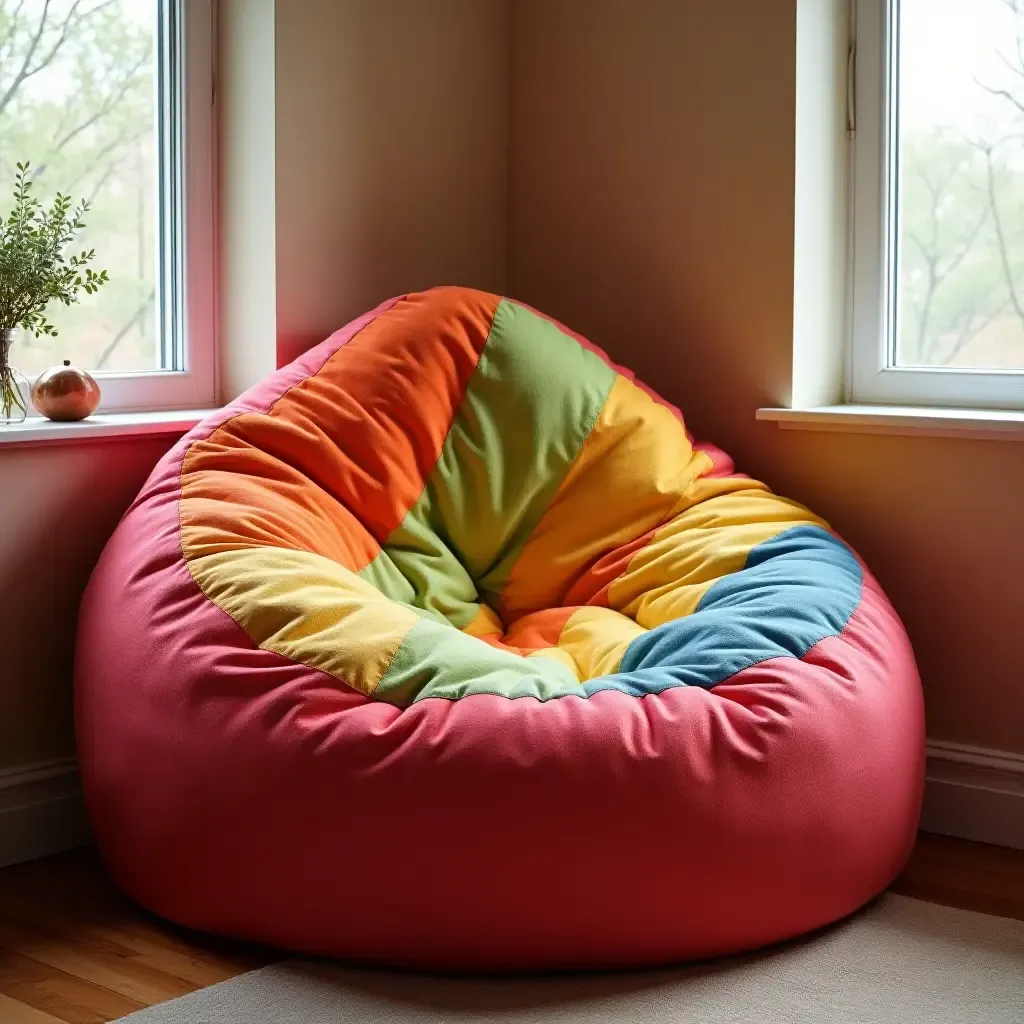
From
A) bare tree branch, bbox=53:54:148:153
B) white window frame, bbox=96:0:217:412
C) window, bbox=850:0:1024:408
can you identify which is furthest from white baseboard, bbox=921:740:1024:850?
bare tree branch, bbox=53:54:148:153

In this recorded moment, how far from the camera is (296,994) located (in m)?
1.76

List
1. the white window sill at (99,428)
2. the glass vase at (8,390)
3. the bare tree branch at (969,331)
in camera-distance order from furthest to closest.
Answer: the bare tree branch at (969,331) < the glass vase at (8,390) < the white window sill at (99,428)

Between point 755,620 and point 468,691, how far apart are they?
0.47 m

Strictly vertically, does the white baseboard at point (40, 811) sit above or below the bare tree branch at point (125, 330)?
below

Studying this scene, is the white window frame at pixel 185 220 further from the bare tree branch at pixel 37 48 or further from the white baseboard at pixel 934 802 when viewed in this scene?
the white baseboard at pixel 934 802

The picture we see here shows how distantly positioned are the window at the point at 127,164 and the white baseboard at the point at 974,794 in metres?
1.59

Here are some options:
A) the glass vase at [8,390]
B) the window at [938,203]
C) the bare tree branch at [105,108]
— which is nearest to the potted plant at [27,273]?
the glass vase at [8,390]

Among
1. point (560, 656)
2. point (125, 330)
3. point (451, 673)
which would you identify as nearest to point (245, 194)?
point (125, 330)

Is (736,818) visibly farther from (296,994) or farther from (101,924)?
(101,924)

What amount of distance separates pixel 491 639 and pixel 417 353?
1.71 feet

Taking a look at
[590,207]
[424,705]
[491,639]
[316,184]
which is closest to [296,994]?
[424,705]

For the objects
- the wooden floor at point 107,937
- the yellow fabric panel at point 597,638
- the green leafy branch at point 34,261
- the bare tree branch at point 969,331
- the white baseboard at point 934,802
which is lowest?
the wooden floor at point 107,937

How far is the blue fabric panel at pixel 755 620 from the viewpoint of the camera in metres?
1.95

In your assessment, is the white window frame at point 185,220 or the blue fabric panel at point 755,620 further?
the white window frame at point 185,220
